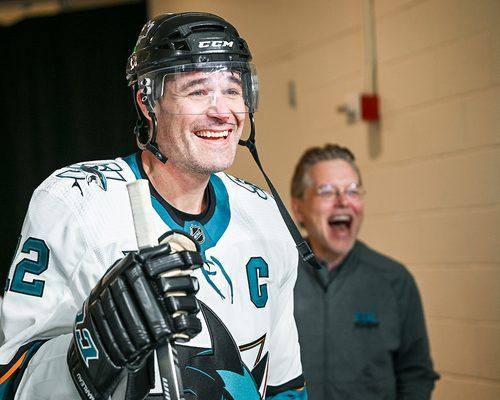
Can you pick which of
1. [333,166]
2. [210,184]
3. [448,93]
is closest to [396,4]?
[448,93]

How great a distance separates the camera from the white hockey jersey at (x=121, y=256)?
1.55 meters

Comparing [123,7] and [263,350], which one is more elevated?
[123,7]

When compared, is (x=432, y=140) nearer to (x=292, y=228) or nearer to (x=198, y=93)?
(x=292, y=228)

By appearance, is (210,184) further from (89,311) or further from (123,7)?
(123,7)

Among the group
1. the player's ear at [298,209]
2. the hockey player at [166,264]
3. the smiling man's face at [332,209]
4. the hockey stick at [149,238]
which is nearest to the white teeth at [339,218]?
the smiling man's face at [332,209]

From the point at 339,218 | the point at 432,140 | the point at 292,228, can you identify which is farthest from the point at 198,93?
the point at 432,140

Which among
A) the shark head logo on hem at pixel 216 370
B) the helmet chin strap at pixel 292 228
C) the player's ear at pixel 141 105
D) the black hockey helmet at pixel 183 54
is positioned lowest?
the shark head logo on hem at pixel 216 370

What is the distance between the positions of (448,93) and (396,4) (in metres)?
0.44

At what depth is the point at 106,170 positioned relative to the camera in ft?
5.72

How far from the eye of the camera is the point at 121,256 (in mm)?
1624

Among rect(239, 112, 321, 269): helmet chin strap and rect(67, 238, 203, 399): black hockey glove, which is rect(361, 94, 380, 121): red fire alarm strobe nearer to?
rect(239, 112, 321, 269): helmet chin strap

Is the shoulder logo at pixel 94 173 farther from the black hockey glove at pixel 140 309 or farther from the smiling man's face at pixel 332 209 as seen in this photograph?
the smiling man's face at pixel 332 209

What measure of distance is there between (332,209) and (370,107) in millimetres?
612

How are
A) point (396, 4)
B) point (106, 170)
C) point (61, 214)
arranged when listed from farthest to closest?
point (396, 4)
point (106, 170)
point (61, 214)
